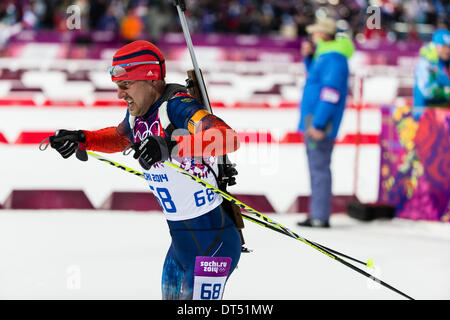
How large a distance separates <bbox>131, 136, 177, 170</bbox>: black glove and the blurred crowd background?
1978 cm

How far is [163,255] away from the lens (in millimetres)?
6676

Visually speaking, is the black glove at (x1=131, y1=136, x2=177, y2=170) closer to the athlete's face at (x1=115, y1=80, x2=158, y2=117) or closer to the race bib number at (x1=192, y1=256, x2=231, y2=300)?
the athlete's face at (x1=115, y1=80, x2=158, y2=117)

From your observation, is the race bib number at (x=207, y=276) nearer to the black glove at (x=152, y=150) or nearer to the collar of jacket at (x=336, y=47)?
the black glove at (x=152, y=150)

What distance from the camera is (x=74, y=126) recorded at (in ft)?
45.9

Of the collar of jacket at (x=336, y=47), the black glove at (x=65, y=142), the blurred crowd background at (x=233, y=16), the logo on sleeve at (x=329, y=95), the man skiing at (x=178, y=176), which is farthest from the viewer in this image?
the blurred crowd background at (x=233, y=16)

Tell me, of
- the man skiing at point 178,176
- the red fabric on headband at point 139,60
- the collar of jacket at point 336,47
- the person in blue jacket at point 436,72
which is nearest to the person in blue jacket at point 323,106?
the collar of jacket at point 336,47

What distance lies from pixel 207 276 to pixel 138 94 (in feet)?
2.93

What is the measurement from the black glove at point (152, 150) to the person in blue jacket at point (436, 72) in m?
5.40

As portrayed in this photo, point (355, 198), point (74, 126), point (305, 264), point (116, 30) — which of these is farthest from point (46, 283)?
point (116, 30)

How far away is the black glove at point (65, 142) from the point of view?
3.76 meters

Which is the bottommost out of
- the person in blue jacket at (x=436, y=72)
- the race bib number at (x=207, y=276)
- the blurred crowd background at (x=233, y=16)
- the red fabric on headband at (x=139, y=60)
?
the race bib number at (x=207, y=276)

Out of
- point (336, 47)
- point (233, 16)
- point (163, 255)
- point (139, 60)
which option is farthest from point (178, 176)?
point (233, 16)

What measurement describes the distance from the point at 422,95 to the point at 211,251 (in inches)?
210

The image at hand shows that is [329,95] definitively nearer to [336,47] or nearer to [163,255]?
[336,47]
